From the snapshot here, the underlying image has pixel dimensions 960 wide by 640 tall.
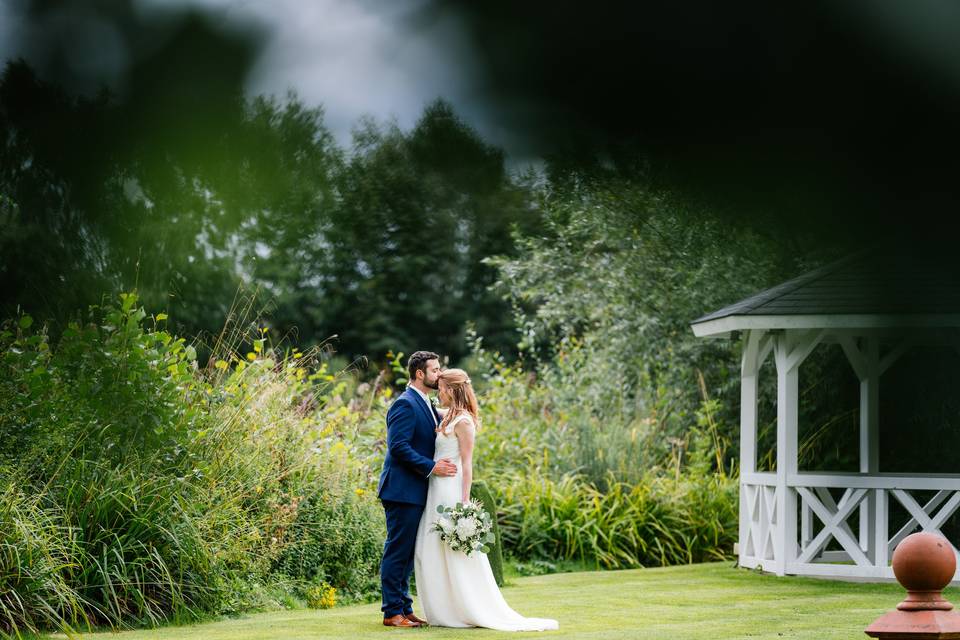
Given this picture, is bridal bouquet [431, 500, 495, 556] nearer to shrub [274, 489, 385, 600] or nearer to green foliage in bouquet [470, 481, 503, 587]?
green foliage in bouquet [470, 481, 503, 587]

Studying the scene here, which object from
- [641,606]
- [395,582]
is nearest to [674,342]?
[641,606]

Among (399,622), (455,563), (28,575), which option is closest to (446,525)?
(455,563)

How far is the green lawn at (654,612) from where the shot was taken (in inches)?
257

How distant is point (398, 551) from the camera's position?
6.95m

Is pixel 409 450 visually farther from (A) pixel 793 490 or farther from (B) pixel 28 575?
(A) pixel 793 490

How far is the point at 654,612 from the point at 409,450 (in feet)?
7.15

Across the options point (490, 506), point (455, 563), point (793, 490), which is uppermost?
point (793, 490)

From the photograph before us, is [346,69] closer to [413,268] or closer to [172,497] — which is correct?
[413,268]

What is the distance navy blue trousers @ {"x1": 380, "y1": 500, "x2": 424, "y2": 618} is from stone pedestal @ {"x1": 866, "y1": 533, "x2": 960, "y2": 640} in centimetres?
531

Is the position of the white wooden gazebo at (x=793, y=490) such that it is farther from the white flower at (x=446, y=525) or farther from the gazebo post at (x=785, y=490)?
the white flower at (x=446, y=525)

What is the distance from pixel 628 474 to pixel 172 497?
6063 mm

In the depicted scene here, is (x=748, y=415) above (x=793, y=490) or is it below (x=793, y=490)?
above

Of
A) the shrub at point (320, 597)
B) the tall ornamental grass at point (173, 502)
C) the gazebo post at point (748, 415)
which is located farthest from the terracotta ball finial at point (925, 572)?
the gazebo post at point (748, 415)

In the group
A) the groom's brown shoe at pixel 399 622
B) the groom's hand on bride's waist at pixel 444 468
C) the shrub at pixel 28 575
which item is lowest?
the groom's brown shoe at pixel 399 622
